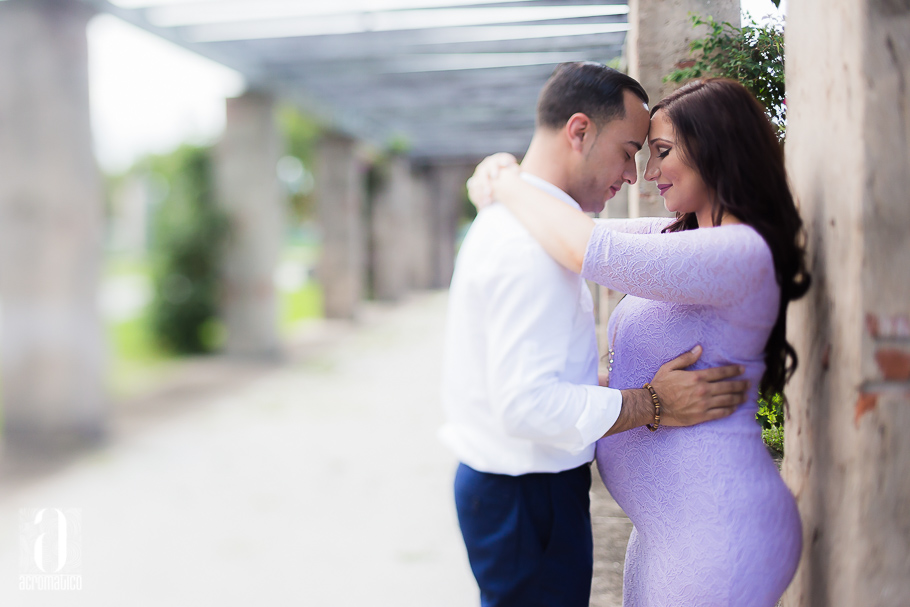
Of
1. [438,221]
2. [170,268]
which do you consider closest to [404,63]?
[170,268]

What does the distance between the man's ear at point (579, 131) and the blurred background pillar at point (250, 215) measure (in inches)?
330

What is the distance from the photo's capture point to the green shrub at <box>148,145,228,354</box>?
977cm

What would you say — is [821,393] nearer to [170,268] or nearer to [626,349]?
[626,349]

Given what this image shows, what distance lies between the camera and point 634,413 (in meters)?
1.51

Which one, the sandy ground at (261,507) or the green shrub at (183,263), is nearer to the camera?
the sandy ground at (261,507)

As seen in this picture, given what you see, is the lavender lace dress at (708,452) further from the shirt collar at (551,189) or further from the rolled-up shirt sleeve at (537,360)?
the shirt collar at (551,189)

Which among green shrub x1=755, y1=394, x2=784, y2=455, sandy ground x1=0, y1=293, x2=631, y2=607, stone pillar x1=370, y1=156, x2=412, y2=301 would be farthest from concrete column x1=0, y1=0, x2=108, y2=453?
stone pillar x1=370, y1=156, x2=412, y2=301

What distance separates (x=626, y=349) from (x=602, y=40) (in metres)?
5.72

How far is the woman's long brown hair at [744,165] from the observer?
4.65ft

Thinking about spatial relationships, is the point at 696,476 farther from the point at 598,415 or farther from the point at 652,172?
the point at 652,172

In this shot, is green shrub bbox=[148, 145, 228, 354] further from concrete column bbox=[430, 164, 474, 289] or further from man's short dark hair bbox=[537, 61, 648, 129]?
concrete column bbox=[430, 164, 474, 289]

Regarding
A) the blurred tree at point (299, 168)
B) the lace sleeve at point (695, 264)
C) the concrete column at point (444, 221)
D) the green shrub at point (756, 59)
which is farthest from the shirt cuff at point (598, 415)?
the blurred tree at point (299, 168)

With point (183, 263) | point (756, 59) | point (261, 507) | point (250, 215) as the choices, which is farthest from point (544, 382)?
point (183, 263)

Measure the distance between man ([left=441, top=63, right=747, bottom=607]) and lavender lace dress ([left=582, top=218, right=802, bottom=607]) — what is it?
63mm
